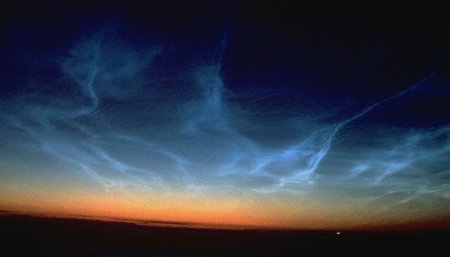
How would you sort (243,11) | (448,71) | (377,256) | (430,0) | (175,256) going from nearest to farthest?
(430,0) < (243,11) < (448,71) < (175,256) < (377,256)

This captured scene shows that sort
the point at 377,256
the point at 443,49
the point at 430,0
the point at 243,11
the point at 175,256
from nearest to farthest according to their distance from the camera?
the point at 430,0, the point at 243,11, the point at 443,49, the point at 175,256, the point at 377,256

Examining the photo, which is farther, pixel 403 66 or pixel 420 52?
pixel 403 66

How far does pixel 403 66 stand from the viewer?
6.91 metres

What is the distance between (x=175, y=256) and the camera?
8.17m

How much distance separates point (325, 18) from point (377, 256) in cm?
1164

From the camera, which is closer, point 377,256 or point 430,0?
point 430,0

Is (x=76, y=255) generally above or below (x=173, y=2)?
below

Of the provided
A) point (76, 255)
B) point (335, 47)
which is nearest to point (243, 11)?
point (335, 47)

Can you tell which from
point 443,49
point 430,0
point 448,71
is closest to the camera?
point 430,0

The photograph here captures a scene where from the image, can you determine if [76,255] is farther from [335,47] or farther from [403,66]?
[403,66]

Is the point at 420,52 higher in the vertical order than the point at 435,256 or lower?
higher

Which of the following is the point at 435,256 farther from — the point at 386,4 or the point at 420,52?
the point at 386,4

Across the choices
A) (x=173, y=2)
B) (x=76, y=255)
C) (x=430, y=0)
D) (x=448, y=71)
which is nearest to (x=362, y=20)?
(x=430, y=0)

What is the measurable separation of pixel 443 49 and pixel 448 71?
99 cm
